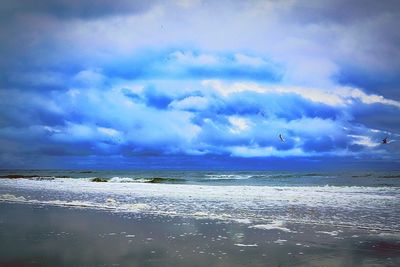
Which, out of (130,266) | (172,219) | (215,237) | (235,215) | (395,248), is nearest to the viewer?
(130,266)

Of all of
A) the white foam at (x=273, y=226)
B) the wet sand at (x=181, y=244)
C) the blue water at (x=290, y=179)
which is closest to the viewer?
the wet sand at (x=181, y=244)

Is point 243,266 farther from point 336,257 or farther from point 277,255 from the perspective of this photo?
point 336,257

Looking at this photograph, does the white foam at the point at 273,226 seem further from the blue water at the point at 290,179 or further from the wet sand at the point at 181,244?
the blue water at the point at 290,179

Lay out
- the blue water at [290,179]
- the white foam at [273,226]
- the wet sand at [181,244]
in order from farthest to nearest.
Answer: the blue water at [290,179] < the white foam at [273,226] < the wet sand at [181,244]

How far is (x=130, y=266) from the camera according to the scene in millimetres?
7559

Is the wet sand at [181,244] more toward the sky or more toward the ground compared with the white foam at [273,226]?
more toward the ground

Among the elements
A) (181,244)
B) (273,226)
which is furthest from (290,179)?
(181,244)

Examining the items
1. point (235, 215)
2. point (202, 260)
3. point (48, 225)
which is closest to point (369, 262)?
point (202, 260)

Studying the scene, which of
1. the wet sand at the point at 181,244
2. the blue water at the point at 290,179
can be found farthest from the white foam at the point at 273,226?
the blue water at the point at 290,179

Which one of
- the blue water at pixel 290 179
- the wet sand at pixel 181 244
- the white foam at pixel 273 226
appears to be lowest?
the wet sand at pixel 181 244

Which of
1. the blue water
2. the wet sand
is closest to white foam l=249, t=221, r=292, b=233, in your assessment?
the wet sand

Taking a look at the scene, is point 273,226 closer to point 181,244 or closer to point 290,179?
point 181,244

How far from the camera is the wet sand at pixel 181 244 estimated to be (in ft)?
26.6

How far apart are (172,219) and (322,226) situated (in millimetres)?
5210
